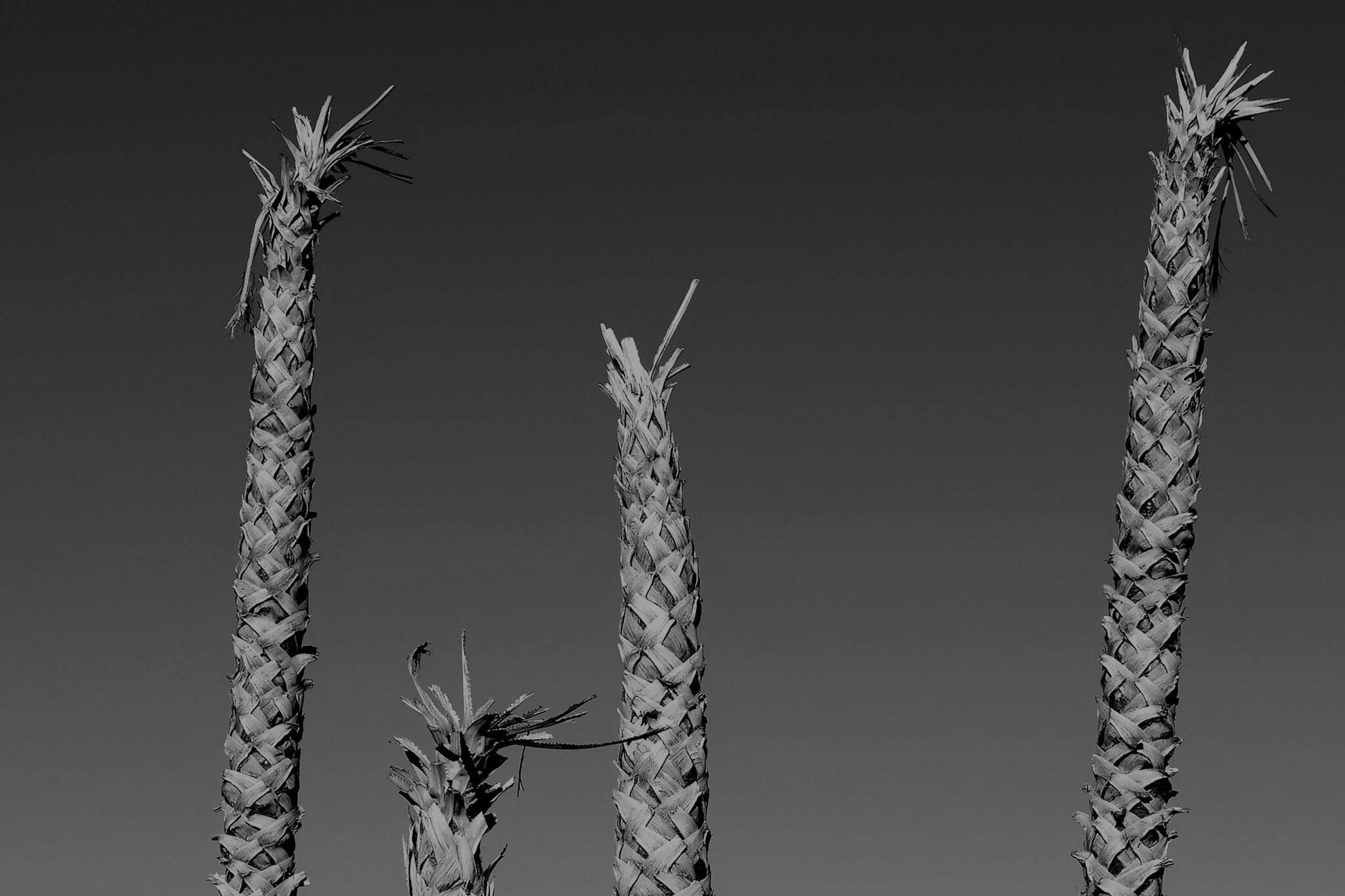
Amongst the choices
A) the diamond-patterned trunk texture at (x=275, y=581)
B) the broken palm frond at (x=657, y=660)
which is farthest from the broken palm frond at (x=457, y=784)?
the diamond-patterned trunk texture at (x=275, y=581)

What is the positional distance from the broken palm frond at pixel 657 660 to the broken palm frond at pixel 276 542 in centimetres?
419

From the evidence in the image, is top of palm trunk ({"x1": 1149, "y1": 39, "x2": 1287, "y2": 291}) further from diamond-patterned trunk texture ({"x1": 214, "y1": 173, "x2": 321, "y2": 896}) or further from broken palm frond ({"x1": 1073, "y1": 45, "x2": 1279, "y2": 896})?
diamond-patterned trunk texture ({"x1": 214, "y1": 173, "x2": 321, "y2": 896})

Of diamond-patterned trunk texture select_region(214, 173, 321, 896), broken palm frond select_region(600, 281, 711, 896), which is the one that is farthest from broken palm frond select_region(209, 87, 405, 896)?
broken palm frond select_region(600, 281, 711, 896)

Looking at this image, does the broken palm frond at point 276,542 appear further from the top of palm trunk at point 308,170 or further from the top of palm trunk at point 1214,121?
the top of palm trunk at point 1214,121

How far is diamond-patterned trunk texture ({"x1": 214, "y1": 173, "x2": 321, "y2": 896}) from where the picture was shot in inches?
475

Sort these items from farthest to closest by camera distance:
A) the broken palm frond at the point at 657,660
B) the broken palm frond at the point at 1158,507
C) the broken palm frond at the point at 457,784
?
the broken palm frond at the point at 1158,507 → the broken palm frond at the point at 657,660 → the broken palm frond at the point at 457,784

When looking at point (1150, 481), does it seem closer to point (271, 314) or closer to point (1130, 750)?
point (1130, 750)

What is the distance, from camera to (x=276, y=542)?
41.4 ft

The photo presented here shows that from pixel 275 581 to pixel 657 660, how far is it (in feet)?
15.6

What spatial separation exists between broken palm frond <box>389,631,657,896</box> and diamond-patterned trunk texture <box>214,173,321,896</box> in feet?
19.6

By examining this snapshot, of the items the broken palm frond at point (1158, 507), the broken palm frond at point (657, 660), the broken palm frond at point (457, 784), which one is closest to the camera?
the broken palm frond at point (457, 784)

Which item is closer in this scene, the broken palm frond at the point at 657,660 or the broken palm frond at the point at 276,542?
the broken palm frond at the point at 657,660

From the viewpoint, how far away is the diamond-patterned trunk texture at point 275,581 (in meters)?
12.1

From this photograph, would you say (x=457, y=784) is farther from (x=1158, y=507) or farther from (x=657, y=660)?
(x=1158, y=507)
